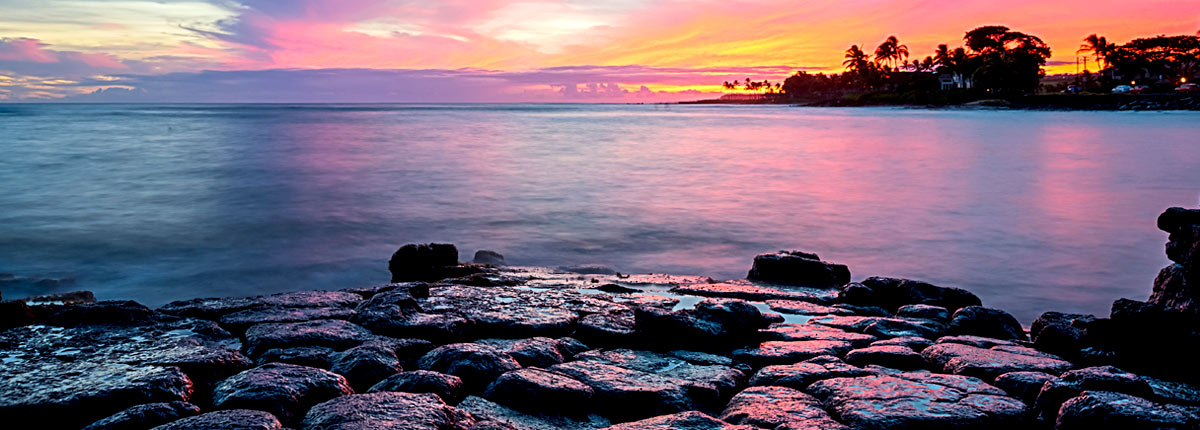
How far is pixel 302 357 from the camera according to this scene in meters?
3.94

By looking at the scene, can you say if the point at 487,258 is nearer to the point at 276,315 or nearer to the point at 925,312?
the point at 276,315

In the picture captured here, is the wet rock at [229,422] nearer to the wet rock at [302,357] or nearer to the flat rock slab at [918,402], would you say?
the wet rock at [302,357]

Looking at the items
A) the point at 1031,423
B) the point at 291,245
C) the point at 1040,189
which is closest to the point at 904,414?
the point at 1031,423

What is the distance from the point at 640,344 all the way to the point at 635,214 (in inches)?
419

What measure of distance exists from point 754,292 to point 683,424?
3.57 meters

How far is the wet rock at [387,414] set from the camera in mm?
2938

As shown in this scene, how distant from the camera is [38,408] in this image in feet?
10.5

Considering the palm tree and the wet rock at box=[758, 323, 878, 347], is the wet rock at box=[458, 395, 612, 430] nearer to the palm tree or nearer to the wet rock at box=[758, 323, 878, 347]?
the wet rock at box=[758, 323, 878, 347]

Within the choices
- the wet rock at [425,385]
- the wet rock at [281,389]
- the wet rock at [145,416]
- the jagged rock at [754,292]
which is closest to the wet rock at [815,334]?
the jagged rock at [754,292]

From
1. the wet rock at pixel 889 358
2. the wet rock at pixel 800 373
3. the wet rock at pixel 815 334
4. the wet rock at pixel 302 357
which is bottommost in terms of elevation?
the wet rock at pixel 815 334

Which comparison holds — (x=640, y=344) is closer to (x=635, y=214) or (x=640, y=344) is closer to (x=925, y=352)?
(x=925, y=352)

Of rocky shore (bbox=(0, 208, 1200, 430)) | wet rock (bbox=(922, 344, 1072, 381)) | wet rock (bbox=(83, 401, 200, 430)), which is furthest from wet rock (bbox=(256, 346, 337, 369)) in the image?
wet rock (bbox=(922, 344, 1072, 381))

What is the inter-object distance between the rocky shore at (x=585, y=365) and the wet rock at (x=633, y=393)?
0.01m

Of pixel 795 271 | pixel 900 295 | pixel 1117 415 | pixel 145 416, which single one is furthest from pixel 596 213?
pixel 1117 415
